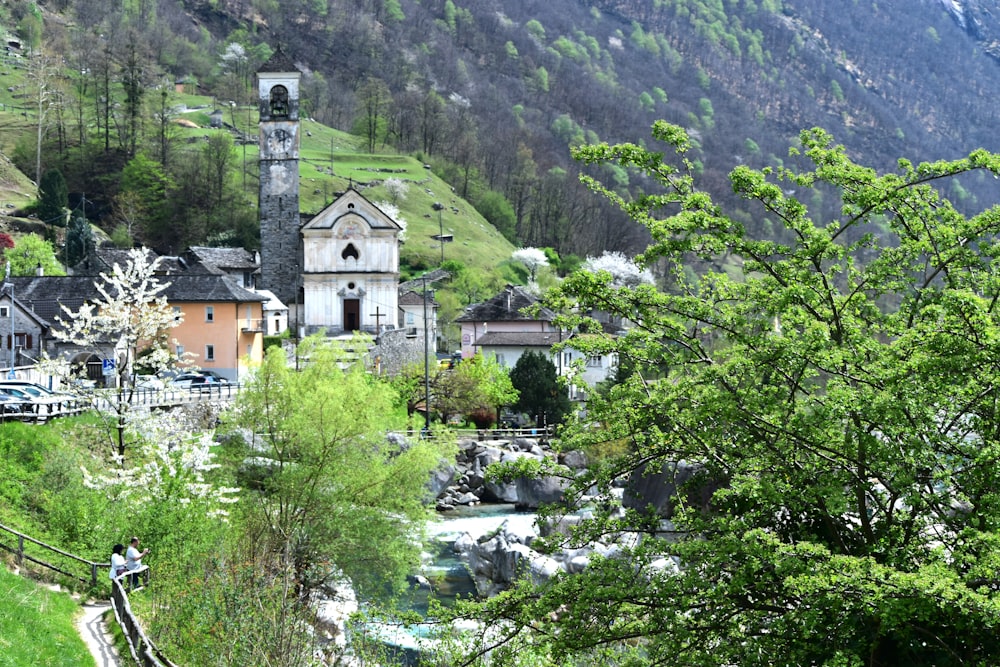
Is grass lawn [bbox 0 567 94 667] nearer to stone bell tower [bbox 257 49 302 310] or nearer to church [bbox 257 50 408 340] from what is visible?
church [bbox 257 50 408 340]

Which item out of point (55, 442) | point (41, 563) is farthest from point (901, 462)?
point (55, 442)

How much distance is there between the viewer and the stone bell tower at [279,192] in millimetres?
87688

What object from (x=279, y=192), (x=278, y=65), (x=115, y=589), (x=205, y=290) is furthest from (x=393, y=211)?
(x=115, y=589)

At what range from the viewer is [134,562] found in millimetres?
21766

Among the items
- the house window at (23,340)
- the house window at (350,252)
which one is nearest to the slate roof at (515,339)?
the house window at (350,252)

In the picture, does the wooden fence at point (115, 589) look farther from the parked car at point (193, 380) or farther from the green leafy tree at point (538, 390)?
the green leafy tree at point (538, 390)

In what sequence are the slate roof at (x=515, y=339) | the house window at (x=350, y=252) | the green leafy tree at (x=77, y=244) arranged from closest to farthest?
the slate roof at (x=515, y=339)
the house window at (x=350, y=252)
the green leafy tree at (x=77, y=244)

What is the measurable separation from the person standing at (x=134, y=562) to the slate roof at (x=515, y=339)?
52.2 meters

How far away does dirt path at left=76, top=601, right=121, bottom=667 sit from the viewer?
1775 cm

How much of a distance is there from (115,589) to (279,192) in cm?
6997

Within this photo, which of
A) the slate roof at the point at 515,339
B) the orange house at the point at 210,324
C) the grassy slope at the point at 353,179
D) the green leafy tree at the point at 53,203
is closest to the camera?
the orange house at the point at 210,324

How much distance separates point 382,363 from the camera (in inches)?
2844

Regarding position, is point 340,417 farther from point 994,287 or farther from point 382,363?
point 382,363

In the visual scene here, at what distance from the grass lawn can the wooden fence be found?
68 centimetres
